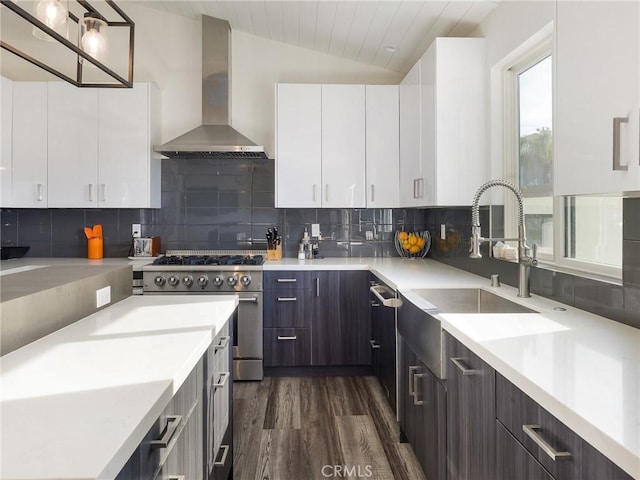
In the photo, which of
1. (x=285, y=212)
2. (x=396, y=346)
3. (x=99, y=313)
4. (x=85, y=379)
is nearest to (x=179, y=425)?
(x=85, y=379)

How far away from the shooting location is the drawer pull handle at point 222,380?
1.62m

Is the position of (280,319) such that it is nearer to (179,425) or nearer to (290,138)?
(290,138)

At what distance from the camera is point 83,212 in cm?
387

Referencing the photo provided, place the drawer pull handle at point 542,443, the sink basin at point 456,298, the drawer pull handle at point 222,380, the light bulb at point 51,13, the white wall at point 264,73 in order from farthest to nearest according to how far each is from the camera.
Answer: the white wall at point 264,73, the sink basin at point 456,298, the drawer pull handle at point 222,380, the light bulb at point 51,13, the drawer pull handle at point 542,443

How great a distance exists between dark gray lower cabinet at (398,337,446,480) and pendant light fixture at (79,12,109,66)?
1.88m

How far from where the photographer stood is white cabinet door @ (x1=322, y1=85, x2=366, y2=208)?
352 centimetres

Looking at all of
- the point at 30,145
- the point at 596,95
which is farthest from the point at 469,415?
the point at 30,145

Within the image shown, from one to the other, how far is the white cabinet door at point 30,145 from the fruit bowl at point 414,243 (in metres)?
2.98

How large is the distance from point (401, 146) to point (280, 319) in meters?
1.67

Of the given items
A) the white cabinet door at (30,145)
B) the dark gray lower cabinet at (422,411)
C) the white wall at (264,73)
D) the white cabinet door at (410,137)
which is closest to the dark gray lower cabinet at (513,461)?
the dark gray lower cabinet at (422,411)

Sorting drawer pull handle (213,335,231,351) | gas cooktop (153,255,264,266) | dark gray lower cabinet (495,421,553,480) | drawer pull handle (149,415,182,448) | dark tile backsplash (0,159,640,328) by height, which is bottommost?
dark gray lower cabinet (495,421,553,480)

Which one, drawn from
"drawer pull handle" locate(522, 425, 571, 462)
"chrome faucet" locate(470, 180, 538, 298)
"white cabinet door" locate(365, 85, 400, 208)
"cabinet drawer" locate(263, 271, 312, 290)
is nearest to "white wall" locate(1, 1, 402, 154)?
"white cabinet door" locate(365, 85, 400, 208)

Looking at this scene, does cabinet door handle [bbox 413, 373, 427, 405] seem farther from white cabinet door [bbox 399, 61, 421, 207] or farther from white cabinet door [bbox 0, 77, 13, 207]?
white cabinet door [bbox 0, 77, 13, 207]

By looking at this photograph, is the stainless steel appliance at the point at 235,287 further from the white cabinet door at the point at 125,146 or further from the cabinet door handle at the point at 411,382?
the cabinet door handle at the point at 411,382
